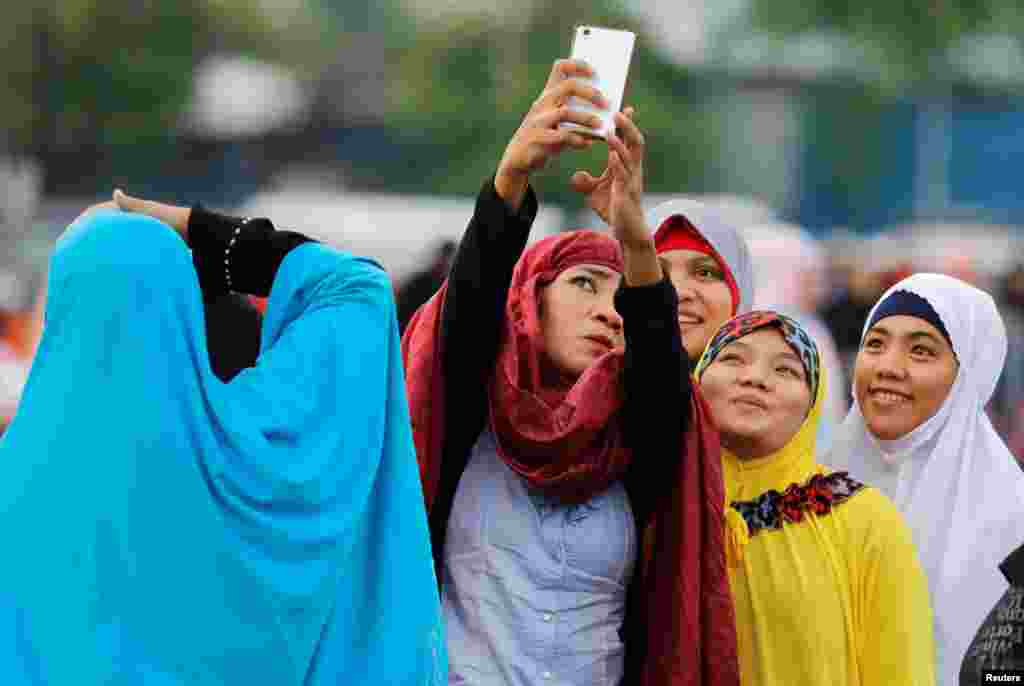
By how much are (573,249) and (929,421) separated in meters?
1.02

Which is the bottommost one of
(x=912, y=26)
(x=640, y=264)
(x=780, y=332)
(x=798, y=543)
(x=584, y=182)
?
(x=798, y=543)

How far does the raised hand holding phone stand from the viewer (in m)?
2.72

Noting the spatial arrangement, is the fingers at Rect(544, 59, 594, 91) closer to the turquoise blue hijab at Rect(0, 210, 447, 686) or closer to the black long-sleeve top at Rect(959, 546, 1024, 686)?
the turquoise blue hijab at Rect(0, 210, 447, 686)

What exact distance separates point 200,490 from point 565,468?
695 millimetres

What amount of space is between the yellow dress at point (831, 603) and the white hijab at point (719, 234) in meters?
0.77

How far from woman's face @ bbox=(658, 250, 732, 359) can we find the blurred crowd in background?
29.5ft

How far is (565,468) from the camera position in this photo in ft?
9.13

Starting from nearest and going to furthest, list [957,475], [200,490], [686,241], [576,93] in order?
[200,490] → [576,93] → [957,475] → [686,241]

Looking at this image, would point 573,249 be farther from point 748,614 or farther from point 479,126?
point 479,126

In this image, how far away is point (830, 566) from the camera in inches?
122

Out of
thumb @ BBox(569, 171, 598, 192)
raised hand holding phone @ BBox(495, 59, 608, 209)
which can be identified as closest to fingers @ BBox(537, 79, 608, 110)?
raised hand holding phone @ BBox(495, 59, 608, 209)

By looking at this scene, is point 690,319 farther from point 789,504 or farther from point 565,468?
point 565,468

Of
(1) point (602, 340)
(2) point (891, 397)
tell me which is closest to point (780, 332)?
(1) point (602, 340)

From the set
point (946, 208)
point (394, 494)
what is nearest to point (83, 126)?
point (946, 208)
